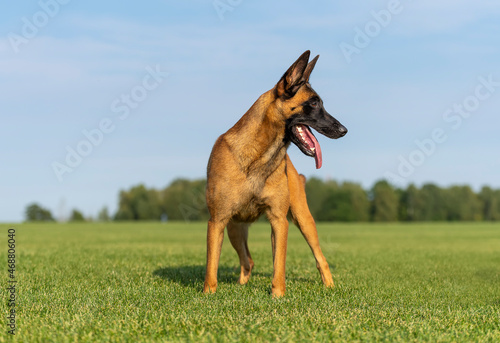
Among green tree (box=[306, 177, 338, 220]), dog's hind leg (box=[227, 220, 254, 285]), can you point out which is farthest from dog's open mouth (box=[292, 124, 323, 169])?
green tree (box=[306, 177, 338, 220])

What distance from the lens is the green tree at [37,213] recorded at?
104 metres

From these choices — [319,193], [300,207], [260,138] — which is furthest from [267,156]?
[319,193]

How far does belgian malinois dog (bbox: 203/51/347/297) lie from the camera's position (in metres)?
5.97

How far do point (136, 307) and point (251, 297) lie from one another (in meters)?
1.43

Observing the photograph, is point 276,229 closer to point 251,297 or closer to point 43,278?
point 251,297

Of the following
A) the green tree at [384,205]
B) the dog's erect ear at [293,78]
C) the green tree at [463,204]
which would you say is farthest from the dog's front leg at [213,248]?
the green tree at [463,204]

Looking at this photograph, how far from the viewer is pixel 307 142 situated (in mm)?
6043

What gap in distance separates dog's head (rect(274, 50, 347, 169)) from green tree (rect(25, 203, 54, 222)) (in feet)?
347

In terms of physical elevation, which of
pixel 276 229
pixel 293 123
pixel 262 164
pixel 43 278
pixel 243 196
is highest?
pixel 293 123

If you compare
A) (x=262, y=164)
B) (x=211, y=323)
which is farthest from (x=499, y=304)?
(x=211, y=323)

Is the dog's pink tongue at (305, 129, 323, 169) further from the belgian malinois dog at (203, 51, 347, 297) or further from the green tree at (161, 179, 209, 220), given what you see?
the green tree at (161, 179, 209, 220)

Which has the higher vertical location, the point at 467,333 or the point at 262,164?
the point at 262,164

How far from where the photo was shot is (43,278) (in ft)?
27.0

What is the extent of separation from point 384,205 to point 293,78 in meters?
109
